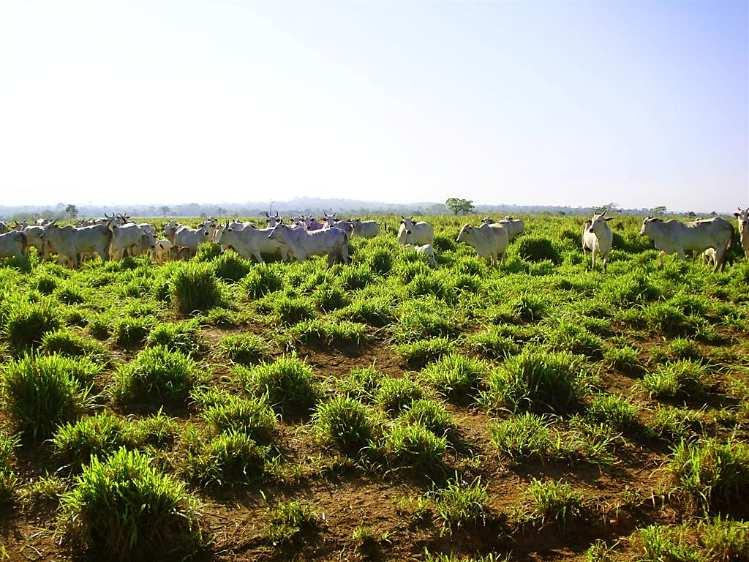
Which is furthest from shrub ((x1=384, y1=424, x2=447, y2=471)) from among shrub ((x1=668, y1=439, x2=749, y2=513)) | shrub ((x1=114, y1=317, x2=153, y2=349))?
shrub ((x1=114, y1=317, x2=153, y2=349))

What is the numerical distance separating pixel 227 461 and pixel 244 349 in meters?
2.46

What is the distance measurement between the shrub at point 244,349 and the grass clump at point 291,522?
2849 millimetres

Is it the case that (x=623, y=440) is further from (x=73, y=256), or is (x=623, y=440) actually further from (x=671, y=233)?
(x=73, y=256)

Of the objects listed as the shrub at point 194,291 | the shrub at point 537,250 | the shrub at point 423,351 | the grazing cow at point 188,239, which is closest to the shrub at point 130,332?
the shrub at point 194,291

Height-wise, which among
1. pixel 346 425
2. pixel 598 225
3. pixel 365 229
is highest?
pixel 598 225

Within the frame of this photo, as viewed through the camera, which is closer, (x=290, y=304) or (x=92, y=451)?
(x=92, y=451)

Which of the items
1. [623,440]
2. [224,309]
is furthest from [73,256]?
[623,440]

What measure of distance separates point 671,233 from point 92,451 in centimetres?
1476

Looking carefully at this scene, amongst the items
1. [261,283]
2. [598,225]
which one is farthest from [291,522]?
[598,225]

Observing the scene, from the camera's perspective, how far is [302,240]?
48.4 ft

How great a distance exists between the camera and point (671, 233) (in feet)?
47.8

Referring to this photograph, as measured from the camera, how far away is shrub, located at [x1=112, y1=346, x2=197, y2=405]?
568 cm

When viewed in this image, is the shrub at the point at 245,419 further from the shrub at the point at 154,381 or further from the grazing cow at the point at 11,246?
the grazing cow at the point at 11,246

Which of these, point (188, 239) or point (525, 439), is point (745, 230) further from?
point (188, 239)
